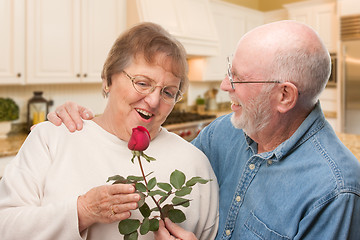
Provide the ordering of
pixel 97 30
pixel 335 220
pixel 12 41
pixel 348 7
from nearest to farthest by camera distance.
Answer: pixel 335 220
pixel 12 41
pixel 97 30
pixel 348 7

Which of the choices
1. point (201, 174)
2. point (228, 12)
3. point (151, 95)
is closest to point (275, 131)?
point (201, 174)

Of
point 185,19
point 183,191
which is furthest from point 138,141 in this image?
point 185,19

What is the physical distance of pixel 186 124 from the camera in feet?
13.4

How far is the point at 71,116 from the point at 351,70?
458cm

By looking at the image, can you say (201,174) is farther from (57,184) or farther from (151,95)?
(57,184)

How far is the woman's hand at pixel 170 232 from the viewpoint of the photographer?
2.82 feet

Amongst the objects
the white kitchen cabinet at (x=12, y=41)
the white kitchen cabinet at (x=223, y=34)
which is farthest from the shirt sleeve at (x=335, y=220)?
the white kitchen cabinet at (x=223, y=34)

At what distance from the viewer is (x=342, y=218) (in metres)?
0.92

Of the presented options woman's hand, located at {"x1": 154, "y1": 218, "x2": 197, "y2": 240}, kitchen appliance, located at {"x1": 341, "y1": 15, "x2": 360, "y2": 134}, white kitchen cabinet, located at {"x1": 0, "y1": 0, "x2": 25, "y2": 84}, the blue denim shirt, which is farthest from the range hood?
woman's hand, located at {"x1": 154, "y1": 218, "x2": 197, "y2": 240}

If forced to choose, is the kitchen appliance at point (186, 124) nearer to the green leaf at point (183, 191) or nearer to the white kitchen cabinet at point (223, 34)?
the white kitchen cabinet at point (223, 34)

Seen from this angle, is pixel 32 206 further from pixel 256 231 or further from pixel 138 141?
pixel 256 231

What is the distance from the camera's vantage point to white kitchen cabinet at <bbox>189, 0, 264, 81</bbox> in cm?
494

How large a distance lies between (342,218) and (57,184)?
32.9 inches

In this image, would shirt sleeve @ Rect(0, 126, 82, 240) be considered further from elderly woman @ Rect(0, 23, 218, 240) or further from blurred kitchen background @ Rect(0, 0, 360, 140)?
blurred kitchen background @ Rect(0, 0, 360, 140)
